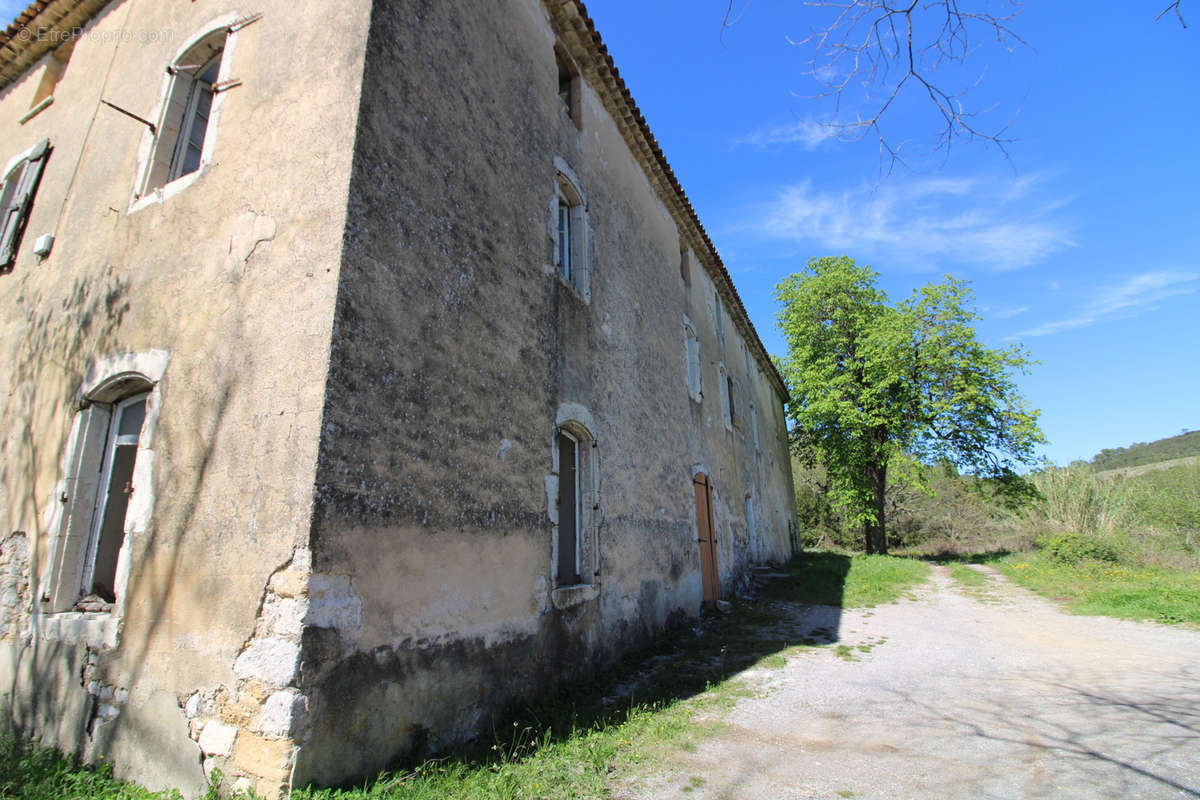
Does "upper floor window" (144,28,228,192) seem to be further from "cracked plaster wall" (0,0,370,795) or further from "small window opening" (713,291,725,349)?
"small window opening" (713,291,725,349)

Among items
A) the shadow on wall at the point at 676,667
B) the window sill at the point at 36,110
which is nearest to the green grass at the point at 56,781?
the shadow on wall at the point at 676,667

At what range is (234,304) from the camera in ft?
13.6

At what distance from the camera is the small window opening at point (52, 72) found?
25.0 feet

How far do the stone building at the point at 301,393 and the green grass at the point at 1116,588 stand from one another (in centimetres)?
757

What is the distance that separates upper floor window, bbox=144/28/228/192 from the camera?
5.53 m

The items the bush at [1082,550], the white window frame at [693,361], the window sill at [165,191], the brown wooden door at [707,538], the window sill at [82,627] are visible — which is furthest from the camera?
the bush at [1082,550]

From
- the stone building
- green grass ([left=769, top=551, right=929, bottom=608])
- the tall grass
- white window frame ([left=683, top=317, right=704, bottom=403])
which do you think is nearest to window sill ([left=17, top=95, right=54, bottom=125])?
the stone building

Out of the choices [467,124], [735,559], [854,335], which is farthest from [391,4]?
[854,335]

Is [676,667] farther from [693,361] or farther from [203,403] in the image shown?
[693,361]

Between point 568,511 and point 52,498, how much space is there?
15.0 ft

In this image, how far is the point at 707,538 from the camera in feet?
34.5

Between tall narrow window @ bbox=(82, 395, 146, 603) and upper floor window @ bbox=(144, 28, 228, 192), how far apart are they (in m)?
2.20

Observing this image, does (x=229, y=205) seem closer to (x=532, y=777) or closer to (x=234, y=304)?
(x=234, y=304)

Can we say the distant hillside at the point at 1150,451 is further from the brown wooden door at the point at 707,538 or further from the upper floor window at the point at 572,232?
the upper floor window at the point at 572,232
